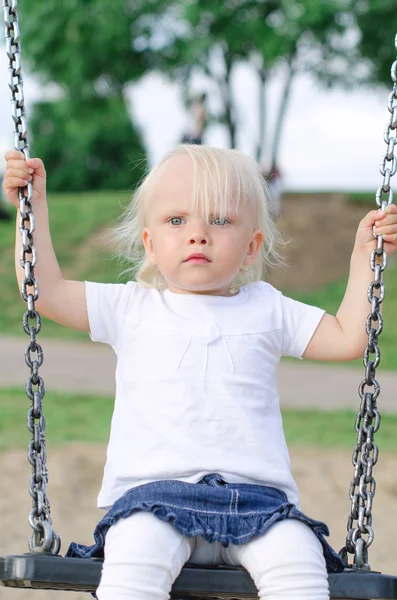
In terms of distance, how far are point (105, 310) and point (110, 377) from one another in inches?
255

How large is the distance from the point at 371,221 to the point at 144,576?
3.78ft

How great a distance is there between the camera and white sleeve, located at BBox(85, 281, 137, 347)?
2424mm

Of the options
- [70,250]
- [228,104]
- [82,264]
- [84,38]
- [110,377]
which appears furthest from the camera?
[228,104]

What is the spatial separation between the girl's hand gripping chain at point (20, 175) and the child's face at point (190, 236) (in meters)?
0.34

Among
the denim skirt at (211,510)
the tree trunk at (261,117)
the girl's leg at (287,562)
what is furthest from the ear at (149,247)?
the tree trunk at (261,117)

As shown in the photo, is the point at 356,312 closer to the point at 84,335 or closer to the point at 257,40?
the point at 84,335

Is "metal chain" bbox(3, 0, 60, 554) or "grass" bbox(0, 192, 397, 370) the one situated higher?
"grass" bbox(0, 192, 397, 370)

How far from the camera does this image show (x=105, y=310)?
7.97 ft

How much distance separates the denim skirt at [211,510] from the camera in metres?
2.07

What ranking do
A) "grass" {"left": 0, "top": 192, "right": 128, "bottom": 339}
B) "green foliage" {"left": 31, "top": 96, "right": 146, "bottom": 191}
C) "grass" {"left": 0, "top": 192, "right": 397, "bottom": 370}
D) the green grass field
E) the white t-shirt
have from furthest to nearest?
"green foliage" {"left": 31, "top": 96, "right": 146, "bottom": 191} < "grass" {"left": 0, "top": 192, "right": 128, "bottom": 339} < "grass" {"left": 0, "top": 192, "right": 397, "bottom": 370} < the green grass field < the white t-shirt

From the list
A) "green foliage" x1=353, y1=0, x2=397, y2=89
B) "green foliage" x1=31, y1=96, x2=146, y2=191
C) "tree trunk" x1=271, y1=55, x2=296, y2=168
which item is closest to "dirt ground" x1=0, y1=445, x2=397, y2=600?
"green foliage" x1=353, y1=0, x2=397, y2=89

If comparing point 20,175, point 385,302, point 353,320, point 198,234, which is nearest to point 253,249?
point 198,234

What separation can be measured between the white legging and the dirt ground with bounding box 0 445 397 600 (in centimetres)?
182

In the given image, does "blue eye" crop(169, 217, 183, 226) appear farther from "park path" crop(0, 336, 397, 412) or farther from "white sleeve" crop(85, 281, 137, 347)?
"park path" crop(0, 336, 397, 412)
